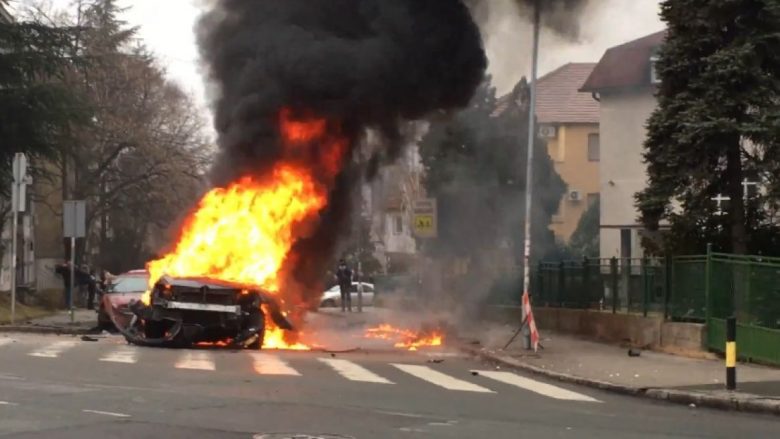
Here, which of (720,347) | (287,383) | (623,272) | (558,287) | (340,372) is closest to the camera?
(287,383)

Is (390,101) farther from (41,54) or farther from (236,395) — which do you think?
(41,54)

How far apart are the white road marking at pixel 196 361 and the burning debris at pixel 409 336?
4.64 meters

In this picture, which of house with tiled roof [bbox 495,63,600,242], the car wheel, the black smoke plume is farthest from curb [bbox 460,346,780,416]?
house with tiled roof [bbox 495,63,600,242]

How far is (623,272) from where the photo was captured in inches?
784

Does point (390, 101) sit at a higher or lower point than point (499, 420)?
higher

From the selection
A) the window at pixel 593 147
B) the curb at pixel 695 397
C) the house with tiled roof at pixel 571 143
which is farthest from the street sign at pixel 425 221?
the window at pixel 593 147

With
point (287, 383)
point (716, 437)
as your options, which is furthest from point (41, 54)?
point (716, 437)

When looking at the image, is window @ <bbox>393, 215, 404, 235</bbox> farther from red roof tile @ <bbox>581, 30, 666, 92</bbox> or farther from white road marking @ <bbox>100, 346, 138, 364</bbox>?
white road marking @ <bbox>100, 346, 138, 364</bbox>

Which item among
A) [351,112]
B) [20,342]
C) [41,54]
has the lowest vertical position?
[20,342]

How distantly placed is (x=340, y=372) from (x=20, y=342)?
24.4 ft

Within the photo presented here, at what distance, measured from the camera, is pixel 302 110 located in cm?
2048

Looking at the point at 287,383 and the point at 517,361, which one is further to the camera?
the point at 517,361

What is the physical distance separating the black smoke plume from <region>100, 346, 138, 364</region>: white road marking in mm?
4666

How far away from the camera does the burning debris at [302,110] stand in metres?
19.8
